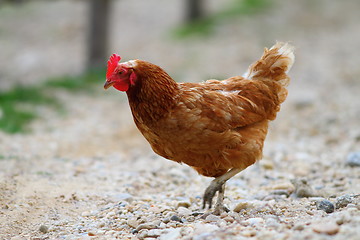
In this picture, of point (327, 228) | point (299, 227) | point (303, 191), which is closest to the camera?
point (327, 228)

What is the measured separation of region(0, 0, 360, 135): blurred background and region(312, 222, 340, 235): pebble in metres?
8.91

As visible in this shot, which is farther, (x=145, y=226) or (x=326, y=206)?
(x=326, y=206)

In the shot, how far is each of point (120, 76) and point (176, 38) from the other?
550 inches

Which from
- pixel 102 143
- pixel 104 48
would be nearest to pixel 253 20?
pixel 104 48

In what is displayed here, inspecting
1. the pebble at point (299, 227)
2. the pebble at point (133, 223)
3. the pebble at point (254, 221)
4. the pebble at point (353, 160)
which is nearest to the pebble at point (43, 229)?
the pebble at point (133, 223)

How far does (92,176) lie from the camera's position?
690cm

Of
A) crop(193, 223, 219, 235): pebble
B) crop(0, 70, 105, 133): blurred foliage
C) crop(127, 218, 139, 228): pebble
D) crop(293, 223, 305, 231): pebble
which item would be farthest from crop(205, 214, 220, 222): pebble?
crop(0, 70, 105, 133): blurred foliage

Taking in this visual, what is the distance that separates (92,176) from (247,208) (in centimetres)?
267

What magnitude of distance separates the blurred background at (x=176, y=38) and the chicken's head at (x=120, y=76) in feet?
22.9

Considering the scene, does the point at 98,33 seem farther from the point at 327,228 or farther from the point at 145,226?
the point at 327,228

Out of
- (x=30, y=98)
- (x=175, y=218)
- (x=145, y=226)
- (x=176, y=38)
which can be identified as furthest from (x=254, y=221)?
(x=176, y=38)

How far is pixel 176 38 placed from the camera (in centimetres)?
1841

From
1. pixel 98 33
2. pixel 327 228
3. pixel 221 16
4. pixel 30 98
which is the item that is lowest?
pixel 30 98

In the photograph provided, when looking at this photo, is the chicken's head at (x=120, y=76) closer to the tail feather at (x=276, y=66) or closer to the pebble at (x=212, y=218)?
the pebble at (x=212, y=218)
